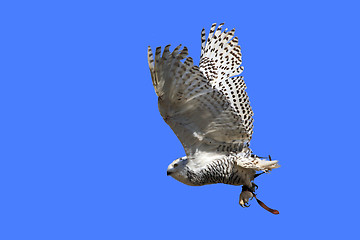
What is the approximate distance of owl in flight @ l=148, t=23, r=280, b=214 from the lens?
856 cm

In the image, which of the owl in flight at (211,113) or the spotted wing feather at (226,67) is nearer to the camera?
the owl in flight at (211,113)

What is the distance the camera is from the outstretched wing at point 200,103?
8484 millimetres

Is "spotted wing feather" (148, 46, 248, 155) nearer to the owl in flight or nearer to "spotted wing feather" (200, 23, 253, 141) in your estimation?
the owl in flight

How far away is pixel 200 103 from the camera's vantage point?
29.1ft

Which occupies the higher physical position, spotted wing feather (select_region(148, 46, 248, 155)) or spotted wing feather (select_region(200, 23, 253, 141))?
spotted wing feather (select_region(200, 23, 253, 141))

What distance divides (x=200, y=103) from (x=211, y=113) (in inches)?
9.6

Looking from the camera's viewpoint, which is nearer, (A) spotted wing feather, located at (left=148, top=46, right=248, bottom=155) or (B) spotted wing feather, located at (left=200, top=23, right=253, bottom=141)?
(A) spotted wing feather, located at (left=148, top=46, right=248, bottom=155)

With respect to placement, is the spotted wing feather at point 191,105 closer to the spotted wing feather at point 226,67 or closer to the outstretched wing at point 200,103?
the outstretched wing at point 200,103

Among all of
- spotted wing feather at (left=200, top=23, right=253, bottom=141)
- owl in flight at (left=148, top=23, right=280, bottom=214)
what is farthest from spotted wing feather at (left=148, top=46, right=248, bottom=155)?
spotted wing feather at (left=200, top=23, right=253, bottom=141)

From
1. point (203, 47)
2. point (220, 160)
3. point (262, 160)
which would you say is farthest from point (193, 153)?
point (203, 47)

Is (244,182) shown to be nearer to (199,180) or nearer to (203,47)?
(199,180)

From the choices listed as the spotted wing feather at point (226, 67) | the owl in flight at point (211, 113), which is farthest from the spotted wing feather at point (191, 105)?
the spotted wing feather at point (226, 67)

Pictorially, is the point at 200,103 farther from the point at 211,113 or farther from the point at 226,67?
the point at 226,67

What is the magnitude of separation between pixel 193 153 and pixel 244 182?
0.86 metres
